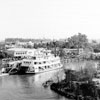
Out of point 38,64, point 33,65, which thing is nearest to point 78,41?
point 38,64

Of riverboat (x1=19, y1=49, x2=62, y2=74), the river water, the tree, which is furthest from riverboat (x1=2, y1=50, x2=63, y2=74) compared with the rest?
the tree

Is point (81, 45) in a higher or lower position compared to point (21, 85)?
higher

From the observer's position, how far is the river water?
5.76m

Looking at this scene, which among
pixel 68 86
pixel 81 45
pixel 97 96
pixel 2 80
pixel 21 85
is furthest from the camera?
pixel 81 45

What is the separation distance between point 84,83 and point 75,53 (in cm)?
907

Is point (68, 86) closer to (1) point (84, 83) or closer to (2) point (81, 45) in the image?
(1) point (84, 83)

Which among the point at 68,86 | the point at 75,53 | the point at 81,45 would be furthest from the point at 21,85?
the point at 81,45

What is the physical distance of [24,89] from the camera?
6477 mm

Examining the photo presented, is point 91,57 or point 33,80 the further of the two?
point 91,57

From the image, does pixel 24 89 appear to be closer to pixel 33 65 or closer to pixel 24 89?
pixel 24 89

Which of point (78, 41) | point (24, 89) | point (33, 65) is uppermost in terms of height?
point (78, 41)

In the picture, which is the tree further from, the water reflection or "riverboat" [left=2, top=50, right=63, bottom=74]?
the water reflection

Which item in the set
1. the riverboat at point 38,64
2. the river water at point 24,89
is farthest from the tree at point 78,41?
the river water at point 24,89

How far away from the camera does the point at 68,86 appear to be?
6.08 metres
